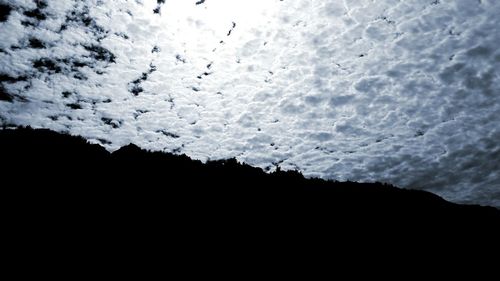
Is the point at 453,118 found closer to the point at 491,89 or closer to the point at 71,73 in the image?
the point at 491,89

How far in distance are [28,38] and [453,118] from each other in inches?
411

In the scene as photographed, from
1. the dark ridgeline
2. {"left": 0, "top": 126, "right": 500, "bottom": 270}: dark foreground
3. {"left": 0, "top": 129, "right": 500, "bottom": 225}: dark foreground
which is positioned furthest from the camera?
{"left": 0, "top": 129, "right": 500, "bottom": 225}: dark foreground

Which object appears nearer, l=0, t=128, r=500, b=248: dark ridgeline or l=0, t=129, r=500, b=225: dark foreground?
l=0, t=128, r=500, b=248: dark ridgeline

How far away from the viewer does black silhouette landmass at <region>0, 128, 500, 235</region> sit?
162 inches

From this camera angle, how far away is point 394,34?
21.3 feet

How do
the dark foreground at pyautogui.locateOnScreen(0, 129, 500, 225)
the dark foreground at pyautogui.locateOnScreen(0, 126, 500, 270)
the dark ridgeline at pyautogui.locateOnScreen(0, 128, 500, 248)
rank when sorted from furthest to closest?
1. the dark foreground at pyautogui.locateOnScreen(0, 129, 500, 225)
2. the dark ridgeline at pyautogui.locateOnScreen(0, 128, 500, 248)
3. the dark foreground at pyautogui.locateOnScreen(0, 126, 500, 270)

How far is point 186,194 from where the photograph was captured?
15.8 ft

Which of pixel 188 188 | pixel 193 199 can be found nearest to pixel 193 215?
pixel 193 199

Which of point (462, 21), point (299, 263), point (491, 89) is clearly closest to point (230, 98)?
point (299, 263)

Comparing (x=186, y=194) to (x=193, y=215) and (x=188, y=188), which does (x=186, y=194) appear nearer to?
(x=188, y=188)

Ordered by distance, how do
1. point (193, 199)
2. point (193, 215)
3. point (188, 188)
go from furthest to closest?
point (188, 188) → point (193, 199) → point (193, 215)

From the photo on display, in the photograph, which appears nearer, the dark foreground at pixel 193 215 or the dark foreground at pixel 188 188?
the dark foreground at pixel 193 215

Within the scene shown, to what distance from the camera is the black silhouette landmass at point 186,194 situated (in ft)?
13.5

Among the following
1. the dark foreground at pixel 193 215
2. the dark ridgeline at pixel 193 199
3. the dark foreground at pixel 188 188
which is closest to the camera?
the dark foreground at pixel 193 215
